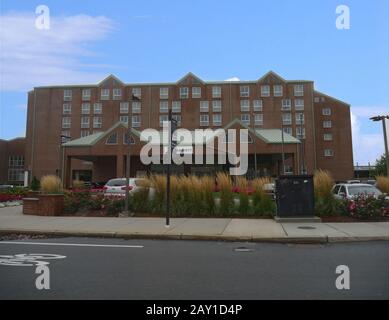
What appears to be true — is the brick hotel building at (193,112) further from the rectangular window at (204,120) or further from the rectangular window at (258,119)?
the rectangular window at (204,120)

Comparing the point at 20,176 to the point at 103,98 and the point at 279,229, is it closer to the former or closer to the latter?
the point at 103,98

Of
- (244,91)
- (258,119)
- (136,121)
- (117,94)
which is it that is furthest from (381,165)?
(117,94)

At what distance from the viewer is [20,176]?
102m

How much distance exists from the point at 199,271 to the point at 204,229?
5.52m

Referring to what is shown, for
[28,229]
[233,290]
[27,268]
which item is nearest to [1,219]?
[28,229]

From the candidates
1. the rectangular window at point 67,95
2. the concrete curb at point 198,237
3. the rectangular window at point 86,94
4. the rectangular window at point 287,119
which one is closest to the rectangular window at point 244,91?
the rectangular window at point 287,119

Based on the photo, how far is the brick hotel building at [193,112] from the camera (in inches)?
3430

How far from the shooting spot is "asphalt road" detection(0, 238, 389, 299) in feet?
19.5

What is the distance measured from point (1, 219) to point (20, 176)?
92.2 metres

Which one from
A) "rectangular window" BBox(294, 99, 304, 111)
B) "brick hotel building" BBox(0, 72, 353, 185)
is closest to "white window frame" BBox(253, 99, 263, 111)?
"brick hotel building" BBox(0, 72, 353, 185)

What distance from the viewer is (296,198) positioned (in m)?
15.0

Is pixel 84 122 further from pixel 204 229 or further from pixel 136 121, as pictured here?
pixel 204 229

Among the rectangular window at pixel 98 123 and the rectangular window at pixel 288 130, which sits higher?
the rectangular window at pixel 98 123

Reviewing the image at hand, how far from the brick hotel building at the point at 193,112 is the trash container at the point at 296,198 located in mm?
69565
